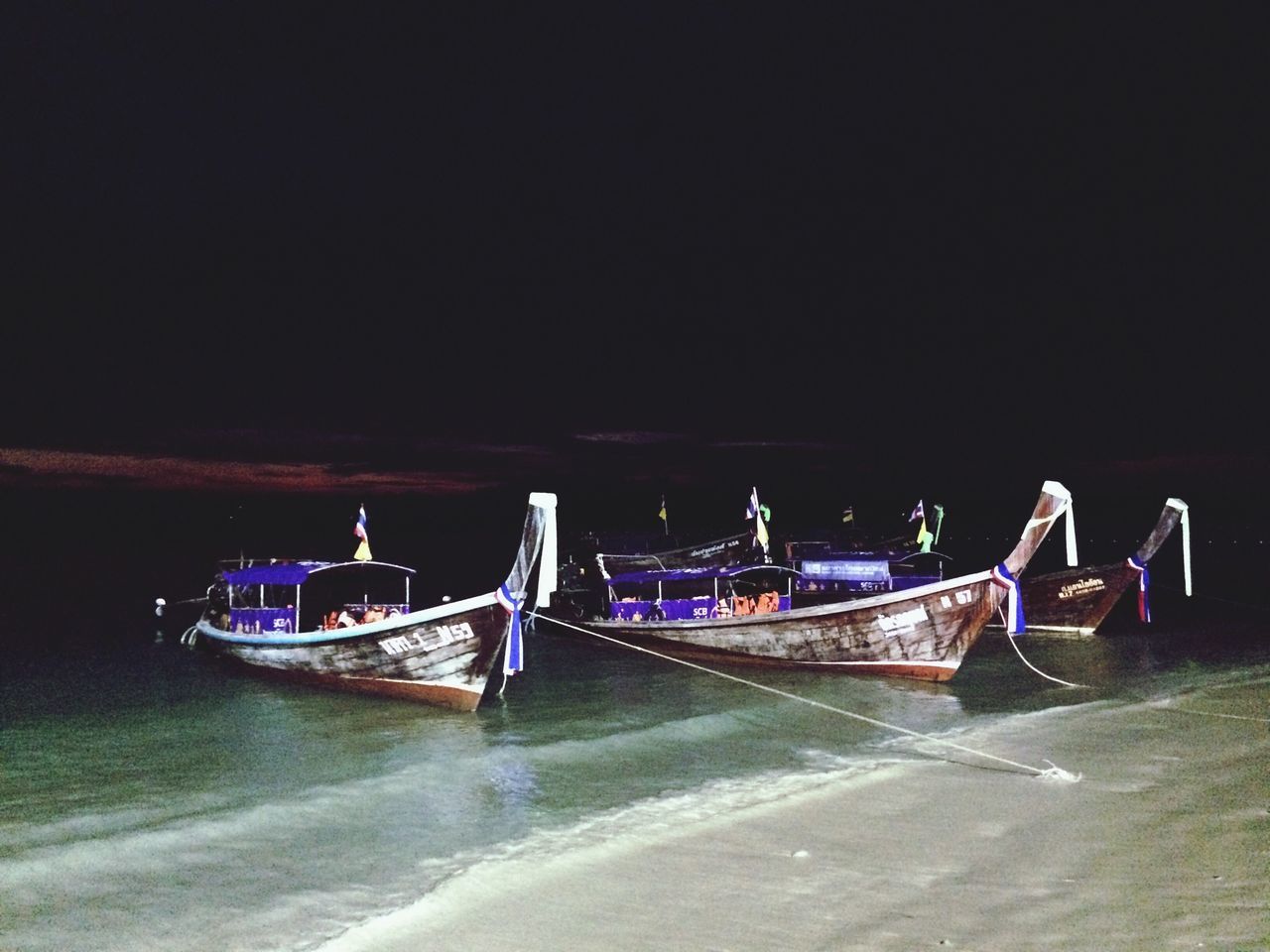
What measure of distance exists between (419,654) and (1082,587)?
1599 centimetres

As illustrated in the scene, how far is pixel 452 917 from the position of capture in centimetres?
652

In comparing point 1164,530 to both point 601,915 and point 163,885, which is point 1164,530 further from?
point 163,885

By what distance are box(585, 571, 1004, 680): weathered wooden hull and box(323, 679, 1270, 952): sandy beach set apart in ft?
19.0

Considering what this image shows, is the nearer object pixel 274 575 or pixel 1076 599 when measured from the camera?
pixel 274 575

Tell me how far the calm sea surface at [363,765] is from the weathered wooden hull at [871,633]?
1.33 ft

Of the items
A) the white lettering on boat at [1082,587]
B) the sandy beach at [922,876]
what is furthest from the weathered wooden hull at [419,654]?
the white lettering on boat at [1082,587]

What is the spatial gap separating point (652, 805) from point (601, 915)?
296 cm

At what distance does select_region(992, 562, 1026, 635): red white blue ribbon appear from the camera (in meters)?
14.4

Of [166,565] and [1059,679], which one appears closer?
[1059,679]

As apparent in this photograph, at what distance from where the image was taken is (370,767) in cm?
1125

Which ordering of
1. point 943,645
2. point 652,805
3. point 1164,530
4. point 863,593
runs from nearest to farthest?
point 652,805 < point 943,645 < point 1164,530 < point 863,593

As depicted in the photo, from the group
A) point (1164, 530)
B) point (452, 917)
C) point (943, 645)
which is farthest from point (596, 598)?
point (452, 917)

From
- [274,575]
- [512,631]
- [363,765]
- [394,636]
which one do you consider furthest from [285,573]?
[363,765]

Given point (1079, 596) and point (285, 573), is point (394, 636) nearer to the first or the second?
point (285, 573)
